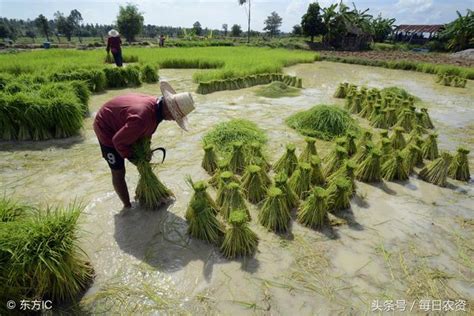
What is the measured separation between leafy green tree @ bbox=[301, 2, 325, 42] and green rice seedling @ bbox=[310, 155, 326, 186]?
2957 cm

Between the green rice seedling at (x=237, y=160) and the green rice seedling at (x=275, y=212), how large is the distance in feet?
3.64

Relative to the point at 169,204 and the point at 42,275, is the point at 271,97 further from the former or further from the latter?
the point at 42,275

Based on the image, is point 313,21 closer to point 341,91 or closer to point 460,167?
point 341,91

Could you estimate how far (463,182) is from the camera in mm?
4262

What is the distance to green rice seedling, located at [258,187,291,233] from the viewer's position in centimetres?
307

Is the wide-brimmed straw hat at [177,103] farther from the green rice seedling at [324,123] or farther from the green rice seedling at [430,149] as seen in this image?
A: the green rice seedling at [430,149]

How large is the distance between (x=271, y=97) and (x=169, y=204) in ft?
19.5

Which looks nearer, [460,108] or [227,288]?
[227,288]

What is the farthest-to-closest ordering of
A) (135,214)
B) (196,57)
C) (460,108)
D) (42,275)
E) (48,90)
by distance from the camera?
(196,57) → (460,108) → (48,90) → (135,214) → (42,275)

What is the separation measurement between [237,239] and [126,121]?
1.55m

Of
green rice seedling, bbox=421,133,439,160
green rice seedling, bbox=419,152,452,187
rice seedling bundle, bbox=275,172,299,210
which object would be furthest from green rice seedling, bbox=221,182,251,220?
green rice seedling, bbox=421,133,439,160

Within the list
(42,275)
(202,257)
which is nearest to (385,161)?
(202,257)

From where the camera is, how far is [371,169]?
411cm

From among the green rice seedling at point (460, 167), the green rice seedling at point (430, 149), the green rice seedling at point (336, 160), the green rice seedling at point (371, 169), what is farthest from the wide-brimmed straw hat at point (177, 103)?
the green rice seedling at point (430, 149)
